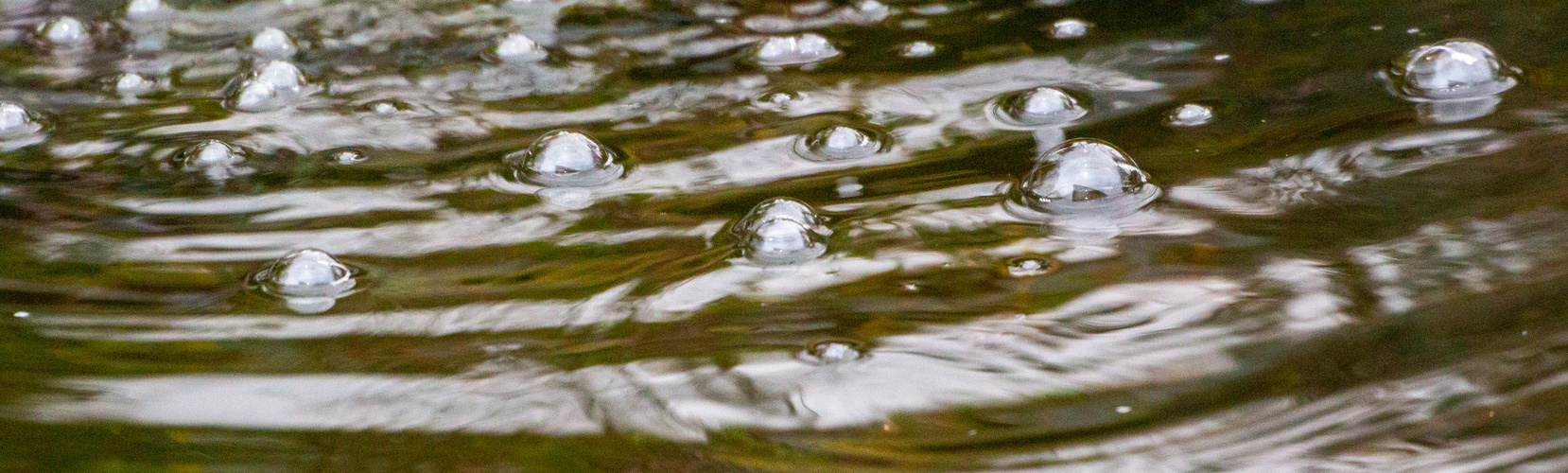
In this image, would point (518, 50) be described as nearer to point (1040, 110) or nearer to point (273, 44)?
point (273, 44)

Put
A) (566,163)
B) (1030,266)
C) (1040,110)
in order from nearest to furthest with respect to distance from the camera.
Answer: (1030,266) < (566,163) < (1040,110)

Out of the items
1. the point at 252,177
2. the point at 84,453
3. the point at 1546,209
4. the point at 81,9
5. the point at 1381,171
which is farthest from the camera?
the point at 81,9

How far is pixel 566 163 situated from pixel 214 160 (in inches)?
17.7

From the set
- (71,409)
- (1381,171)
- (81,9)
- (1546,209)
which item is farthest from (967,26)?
(81,9)

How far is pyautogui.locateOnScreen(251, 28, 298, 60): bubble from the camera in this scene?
2.00m

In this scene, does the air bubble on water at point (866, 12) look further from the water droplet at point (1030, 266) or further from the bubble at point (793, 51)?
the water droplet at point (1030, 266)

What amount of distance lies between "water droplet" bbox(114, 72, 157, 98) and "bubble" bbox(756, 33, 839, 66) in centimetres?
92

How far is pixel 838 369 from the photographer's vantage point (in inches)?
40.7

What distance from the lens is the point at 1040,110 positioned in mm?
1587

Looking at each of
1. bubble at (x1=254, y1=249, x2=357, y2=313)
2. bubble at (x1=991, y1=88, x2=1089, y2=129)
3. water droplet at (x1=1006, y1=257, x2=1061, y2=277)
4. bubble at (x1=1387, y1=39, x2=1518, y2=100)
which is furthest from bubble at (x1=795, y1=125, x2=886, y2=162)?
bubble at (x1=1387, y1=39, x2=1518, y2=100)

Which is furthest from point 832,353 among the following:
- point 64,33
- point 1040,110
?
point 64,33

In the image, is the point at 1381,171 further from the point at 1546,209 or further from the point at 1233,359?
the point at 1233,359

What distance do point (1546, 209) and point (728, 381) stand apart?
85 cm

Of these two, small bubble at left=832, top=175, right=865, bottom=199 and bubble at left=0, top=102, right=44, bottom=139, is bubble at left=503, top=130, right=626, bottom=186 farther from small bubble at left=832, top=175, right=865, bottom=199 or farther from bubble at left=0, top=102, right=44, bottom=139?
bubble at left=0, top=102, right=44, bottom=139
